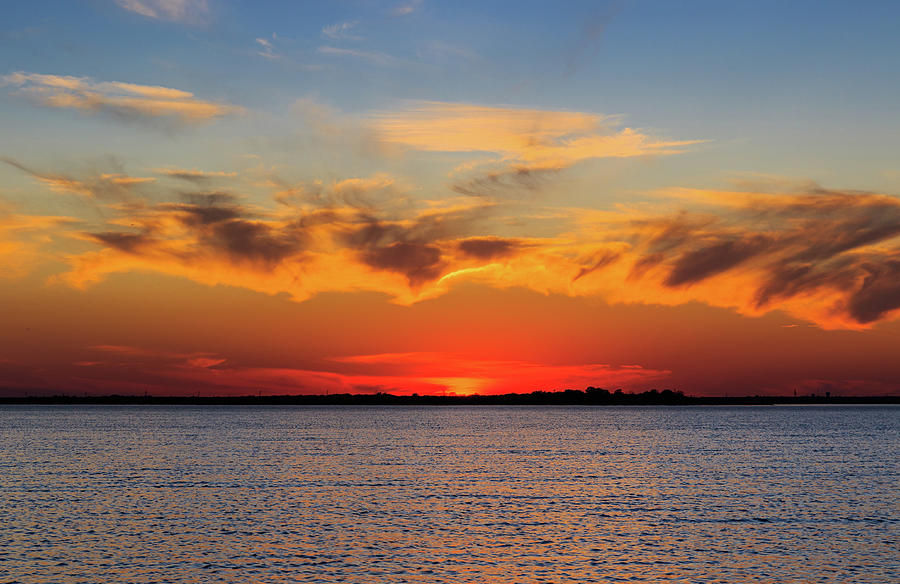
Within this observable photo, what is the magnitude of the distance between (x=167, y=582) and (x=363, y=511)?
23.0 metres

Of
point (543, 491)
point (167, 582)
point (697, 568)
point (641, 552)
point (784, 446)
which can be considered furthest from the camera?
point (784, 446)

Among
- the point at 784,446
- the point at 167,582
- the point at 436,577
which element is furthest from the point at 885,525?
the point at 784,446

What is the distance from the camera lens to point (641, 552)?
47.0 meters

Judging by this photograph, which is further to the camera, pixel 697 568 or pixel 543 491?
pixel 543 491

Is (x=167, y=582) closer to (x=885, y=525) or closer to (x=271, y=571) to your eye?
(x=271, y=571)

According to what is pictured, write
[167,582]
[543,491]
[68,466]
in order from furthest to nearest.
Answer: [68,466] → [543,491] → [167,582]

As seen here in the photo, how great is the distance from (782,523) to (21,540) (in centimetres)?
4841

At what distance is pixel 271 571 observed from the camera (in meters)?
42.1

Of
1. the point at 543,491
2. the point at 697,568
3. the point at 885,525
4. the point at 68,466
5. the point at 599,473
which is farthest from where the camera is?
the point at 68,466

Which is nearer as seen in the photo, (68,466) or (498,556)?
(498,556)

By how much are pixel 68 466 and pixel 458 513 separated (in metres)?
59.3

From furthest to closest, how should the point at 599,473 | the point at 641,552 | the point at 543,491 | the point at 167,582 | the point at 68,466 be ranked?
the point at 68,466 → the point at 599,473 → the point at 543,491 → the point at 641,552 → the point at 167,582

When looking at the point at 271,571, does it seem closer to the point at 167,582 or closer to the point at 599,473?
the point at 167,582

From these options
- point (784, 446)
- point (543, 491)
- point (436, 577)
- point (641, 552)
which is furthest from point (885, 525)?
point (784, 446)
